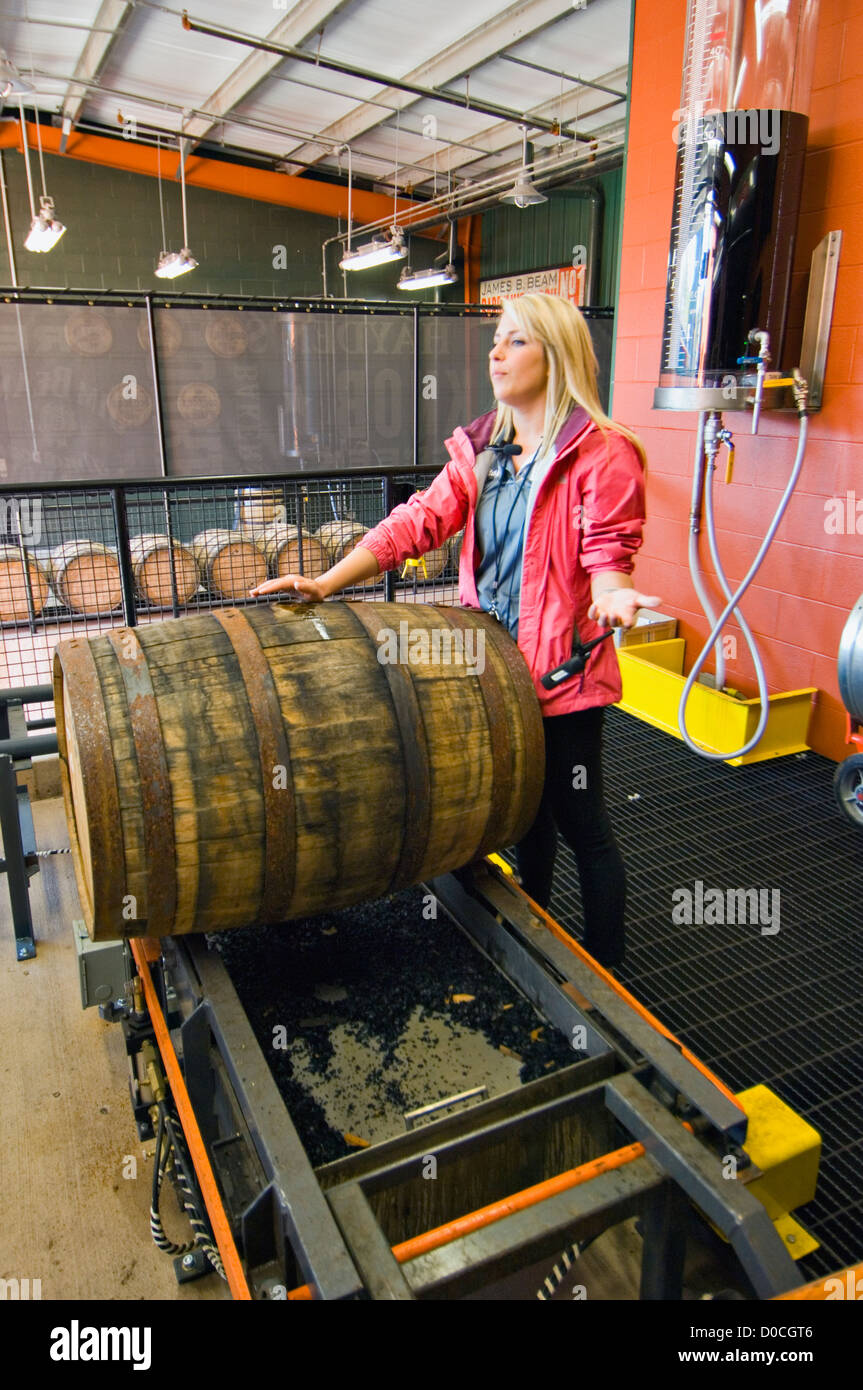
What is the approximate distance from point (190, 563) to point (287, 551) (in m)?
0.67

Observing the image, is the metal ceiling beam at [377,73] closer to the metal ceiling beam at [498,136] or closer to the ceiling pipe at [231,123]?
the metal ceiling beam at [498,136]

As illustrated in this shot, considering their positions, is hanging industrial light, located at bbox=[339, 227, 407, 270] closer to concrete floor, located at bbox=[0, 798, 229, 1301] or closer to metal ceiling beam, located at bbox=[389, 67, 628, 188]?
metal ceiling beam, located at bbox=[389, 67, 628, 188]

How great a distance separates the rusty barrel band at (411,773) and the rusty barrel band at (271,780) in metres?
0.22

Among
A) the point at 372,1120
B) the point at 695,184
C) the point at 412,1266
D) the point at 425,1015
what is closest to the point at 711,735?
the point at 695,184

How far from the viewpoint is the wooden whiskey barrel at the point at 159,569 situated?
599cm

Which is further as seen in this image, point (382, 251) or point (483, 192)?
point (483, 192)

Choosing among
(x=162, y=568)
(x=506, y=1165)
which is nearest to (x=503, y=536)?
(x=506, y=1165)

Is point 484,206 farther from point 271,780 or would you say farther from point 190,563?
point 271,780

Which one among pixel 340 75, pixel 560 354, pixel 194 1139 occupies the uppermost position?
pixel 340 75

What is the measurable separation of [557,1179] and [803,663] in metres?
3.00

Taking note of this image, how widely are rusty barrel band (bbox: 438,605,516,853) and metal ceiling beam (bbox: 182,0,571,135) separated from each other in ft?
23.8

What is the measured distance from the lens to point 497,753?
6.05 ft

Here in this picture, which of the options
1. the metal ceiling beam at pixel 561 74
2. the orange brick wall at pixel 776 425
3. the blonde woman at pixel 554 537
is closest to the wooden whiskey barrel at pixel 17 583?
the orange brick wall at pixel 776 425
